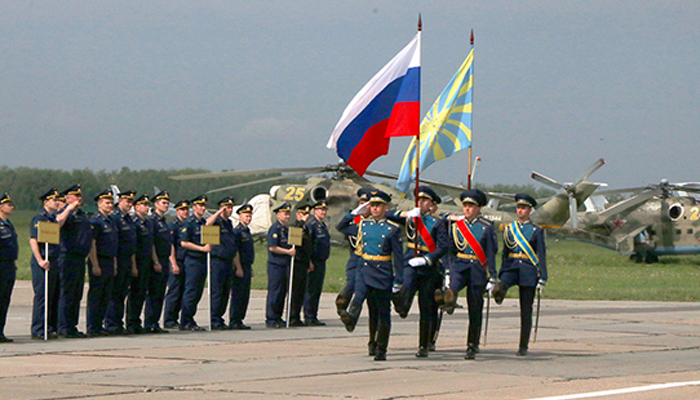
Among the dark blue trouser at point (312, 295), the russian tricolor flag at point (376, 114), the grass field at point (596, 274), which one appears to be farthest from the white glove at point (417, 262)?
the grass field at point (596, 274)

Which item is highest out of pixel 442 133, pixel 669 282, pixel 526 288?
pixel 442 133

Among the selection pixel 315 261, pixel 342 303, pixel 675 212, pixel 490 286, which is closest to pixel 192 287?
pixel 315 261

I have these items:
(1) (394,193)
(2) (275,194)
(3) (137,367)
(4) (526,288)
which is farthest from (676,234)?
(3) (137,367)

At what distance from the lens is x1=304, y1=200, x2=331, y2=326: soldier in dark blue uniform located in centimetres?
1430

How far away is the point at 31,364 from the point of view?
9.03 meters

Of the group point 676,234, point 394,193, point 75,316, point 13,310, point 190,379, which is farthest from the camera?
point 676,234

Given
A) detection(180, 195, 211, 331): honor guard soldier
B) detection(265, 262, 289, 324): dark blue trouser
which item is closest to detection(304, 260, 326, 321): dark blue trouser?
detection(265, 262, 289, 324): dark blue trouser

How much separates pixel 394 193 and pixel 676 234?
44.3 feet

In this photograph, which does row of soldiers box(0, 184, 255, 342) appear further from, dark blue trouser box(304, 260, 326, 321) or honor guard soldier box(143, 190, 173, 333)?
dark blue trouser box(304, 260, 326, 321)

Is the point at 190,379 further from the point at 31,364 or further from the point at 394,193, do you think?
the point at 394,193

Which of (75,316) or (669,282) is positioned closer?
(75,316)

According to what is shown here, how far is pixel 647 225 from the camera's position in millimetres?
41219

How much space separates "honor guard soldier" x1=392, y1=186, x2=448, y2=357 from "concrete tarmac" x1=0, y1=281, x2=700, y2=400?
16.0 inches

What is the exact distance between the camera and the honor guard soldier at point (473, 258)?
9969mm
